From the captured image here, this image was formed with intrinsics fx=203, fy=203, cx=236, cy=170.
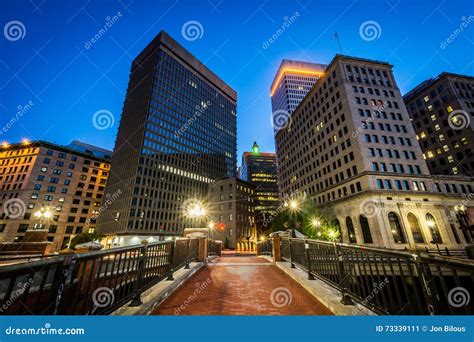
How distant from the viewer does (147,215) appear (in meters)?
61.2

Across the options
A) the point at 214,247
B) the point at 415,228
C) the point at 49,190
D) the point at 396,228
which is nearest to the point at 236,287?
the point at 214,247

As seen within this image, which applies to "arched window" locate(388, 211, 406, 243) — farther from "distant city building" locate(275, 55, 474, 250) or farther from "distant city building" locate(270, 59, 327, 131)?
"distant city building" locate(270, 59, 327, 131)

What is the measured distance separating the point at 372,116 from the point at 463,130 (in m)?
29.8

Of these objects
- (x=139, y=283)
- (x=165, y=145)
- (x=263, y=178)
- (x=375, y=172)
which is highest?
(x=263, y=178)

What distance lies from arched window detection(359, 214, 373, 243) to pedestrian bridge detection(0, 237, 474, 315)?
31.4m

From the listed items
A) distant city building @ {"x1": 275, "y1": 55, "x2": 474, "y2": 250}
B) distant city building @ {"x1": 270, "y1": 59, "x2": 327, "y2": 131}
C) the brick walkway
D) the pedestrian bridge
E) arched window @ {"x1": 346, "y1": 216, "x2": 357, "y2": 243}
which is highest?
distant city building @ {"x1": 270, "y1": 59, "x2": 327, "y2": 131}

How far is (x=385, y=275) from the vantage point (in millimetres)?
3504

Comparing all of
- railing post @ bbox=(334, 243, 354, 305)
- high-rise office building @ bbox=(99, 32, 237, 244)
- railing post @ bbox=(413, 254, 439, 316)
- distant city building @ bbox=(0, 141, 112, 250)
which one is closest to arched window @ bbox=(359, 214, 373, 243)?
railing post @ bbox=(334, 243, 354, 305)

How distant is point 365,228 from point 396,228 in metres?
4.46

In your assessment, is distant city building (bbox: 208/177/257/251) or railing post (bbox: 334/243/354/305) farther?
distant city building (bbox: 208/177/257/251)

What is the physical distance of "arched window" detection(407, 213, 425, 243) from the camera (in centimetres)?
3241

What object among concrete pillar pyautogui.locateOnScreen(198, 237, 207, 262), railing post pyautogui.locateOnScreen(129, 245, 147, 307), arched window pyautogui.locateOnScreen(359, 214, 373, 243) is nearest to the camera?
railing post pyautogui.locateOnScreen(129, 245, 147, 307)

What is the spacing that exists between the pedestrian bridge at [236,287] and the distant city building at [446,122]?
64.3 m

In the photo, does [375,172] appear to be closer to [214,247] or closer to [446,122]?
[214,247]
